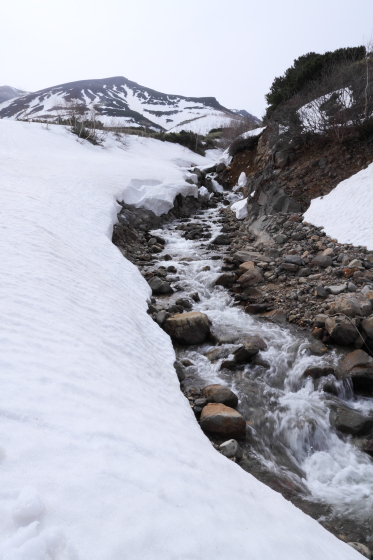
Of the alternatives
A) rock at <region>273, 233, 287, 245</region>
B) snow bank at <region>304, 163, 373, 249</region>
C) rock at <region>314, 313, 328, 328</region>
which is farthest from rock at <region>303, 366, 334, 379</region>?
rock at <region>273, 233, 287, 245</region>

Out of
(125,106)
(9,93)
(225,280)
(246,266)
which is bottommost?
(225,280)

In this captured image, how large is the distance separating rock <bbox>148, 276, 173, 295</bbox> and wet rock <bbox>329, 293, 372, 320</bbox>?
3.88 m

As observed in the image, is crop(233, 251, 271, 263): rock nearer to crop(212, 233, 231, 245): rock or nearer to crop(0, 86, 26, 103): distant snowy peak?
crop(212, 233, 231, 245): rock

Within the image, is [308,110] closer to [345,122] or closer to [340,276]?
[345,122]

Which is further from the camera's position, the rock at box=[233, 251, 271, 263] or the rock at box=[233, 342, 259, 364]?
the rock at box=[233, 251, 271, 263]

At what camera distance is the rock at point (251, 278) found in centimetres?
811

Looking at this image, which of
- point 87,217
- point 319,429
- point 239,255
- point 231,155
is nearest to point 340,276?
point 239,255

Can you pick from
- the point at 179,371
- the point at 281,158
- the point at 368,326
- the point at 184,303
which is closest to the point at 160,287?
the point at 184,303

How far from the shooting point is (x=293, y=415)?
4.52 metres

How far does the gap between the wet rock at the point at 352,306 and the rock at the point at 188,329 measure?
8.30 feet

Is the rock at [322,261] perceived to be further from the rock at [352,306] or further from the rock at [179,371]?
the rock at [179,371]

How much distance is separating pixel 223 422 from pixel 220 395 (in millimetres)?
555

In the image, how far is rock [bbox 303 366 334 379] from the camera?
4996 mm

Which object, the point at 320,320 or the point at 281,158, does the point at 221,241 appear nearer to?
the point at 281,158
